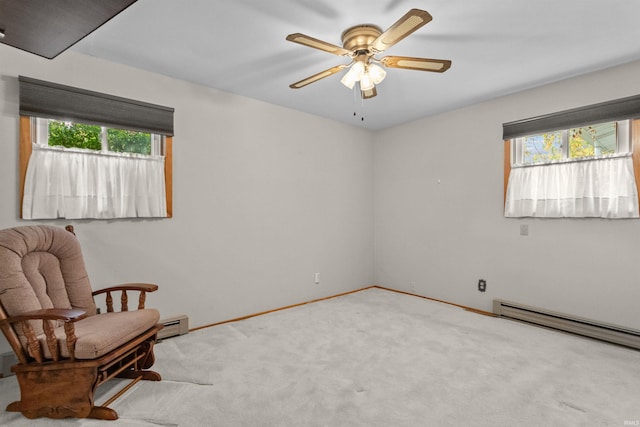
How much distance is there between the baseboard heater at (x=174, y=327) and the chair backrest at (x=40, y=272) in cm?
77

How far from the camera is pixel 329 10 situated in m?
2.12

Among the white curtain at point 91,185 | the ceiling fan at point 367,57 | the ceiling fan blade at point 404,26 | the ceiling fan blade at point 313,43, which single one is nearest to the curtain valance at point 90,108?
the white curtain at point 91,185

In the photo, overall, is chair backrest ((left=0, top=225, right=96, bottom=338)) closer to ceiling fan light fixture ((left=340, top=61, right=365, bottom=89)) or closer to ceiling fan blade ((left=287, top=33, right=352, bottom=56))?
ceiling fan blade ((left=287, top=33, right=352, bottom=56))

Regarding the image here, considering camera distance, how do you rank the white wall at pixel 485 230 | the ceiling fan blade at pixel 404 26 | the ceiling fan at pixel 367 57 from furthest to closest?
the white wall at pixel 485 230
the ceiling fan at pixel 367 57
the ceiling fan blade at pixel 404 26

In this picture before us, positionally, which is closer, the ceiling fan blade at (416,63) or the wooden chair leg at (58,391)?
the wooden chair leg at (58,391)

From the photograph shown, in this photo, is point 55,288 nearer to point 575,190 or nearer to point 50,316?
point 50,316

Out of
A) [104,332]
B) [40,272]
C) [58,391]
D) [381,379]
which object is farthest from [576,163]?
[40,272]

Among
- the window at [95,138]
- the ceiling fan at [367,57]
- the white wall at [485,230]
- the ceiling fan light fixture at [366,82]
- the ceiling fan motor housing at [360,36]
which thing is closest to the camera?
the ceiling fan at [367,57]

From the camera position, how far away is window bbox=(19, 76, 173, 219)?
245 centimetres

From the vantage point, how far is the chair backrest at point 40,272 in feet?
6.07

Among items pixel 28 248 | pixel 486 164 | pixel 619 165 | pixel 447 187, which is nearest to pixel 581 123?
pixel 619 165

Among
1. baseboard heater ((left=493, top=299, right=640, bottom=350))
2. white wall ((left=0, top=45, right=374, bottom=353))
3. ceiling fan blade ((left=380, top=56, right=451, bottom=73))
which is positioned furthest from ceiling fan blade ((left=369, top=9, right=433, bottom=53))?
baseboard heater ((left=493, top=299, right=640, bottom=350))

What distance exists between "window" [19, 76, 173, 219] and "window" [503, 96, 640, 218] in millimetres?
3722

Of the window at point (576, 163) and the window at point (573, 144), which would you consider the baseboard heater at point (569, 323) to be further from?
the window at point (573, 144)
